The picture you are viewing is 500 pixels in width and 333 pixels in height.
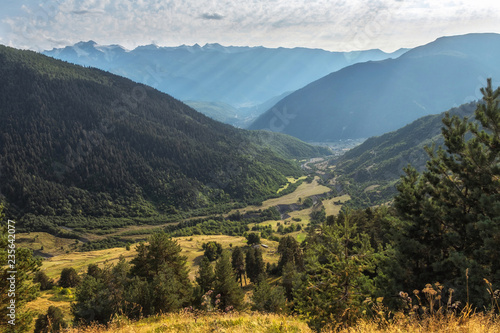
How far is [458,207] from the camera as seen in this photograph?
13414mm

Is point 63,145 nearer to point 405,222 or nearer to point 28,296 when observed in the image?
point 28,296

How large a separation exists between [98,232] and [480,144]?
173 metres

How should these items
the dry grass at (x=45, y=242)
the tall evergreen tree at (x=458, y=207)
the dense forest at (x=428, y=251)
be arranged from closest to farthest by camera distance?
the dense forest at (x=428, y=251) → the tall evergreen tree at (x=458, y=207) → the dry grass at (x=45, y=242)

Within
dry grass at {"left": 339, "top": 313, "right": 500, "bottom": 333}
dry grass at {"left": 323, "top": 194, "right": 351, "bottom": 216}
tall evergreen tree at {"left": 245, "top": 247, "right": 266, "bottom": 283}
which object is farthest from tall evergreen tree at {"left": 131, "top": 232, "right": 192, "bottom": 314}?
dry grass at {"left": 323, "top": 194, "right": 351, "bottom": 216}

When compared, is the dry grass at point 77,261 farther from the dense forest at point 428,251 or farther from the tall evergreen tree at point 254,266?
the dense forest at point 428,251

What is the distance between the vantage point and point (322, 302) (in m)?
11.1

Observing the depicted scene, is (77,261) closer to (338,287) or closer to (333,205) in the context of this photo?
(338,287)

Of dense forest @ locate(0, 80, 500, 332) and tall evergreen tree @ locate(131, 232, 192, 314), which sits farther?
tall evergreen tree @ locate(131, 232, 192, 314)

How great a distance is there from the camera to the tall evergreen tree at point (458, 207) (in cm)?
1160

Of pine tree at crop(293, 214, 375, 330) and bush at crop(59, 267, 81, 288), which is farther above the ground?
pine tree at crop(293, 214, 375, 330)

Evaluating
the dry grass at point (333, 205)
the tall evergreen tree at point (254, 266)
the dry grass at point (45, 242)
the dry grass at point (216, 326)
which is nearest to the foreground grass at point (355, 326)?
the dry grass at point (216, 326)

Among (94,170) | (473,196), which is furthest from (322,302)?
(94,170)

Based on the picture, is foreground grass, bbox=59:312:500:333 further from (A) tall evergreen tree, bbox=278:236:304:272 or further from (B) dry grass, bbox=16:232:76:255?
(B) dry grass, bbox=16:232:76:255

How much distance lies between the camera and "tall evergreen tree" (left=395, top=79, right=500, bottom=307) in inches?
457
